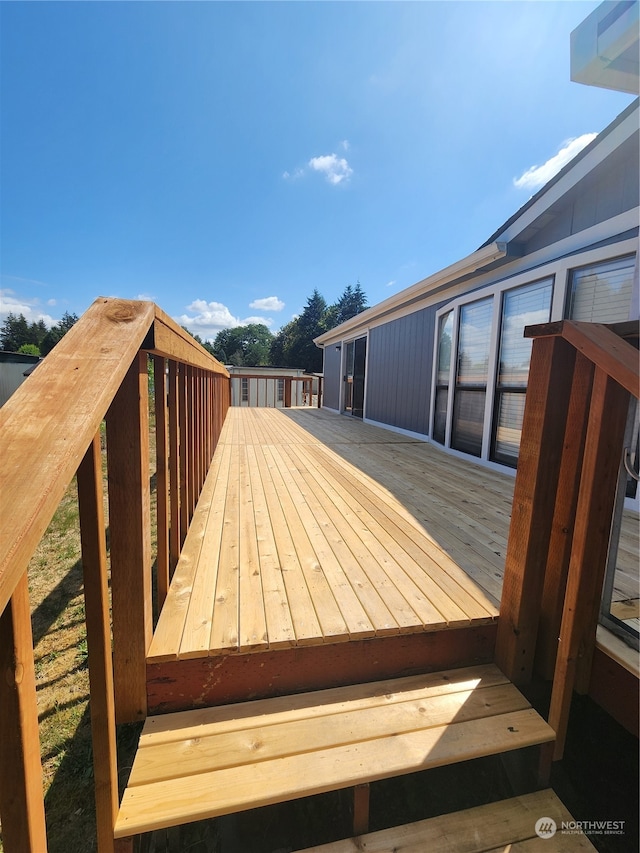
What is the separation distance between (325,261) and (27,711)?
109 feet

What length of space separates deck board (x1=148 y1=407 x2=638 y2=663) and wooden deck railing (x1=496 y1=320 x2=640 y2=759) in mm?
168

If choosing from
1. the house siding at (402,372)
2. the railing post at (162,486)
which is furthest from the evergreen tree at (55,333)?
the railing post at (162,486)

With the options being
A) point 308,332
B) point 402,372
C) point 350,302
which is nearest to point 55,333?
point 308,332

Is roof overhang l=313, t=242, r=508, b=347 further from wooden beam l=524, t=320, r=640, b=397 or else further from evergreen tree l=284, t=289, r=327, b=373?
evergreen tree l=284, t=289, r=327, b=373

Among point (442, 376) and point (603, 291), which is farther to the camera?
point (442, 376)

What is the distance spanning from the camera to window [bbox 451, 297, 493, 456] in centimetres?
414

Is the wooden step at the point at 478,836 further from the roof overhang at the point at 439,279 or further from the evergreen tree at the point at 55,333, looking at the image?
the evergreen tree at the point at 55,333

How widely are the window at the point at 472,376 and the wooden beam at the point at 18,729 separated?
4209 mm

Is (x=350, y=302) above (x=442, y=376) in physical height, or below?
above

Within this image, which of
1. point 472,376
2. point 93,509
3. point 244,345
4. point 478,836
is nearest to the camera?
point 93,509

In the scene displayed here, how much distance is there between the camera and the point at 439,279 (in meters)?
4.79

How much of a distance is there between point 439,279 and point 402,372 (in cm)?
195

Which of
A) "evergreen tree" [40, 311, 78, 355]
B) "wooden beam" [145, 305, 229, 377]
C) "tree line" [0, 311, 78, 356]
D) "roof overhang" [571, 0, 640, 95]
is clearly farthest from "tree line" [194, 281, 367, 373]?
"wooden beam" [145, 305, 229, 377]

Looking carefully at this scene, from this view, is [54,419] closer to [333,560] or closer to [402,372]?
[333,560]
